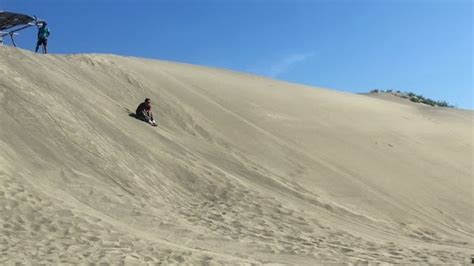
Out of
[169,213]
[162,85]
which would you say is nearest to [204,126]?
[162,85]

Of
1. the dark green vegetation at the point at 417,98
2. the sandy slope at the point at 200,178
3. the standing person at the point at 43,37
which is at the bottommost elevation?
the sandy slope at the point at 200,178

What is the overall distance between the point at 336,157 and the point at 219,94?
557 cm

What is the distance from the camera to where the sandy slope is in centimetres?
732

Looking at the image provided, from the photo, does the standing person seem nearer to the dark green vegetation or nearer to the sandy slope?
the sandy slope

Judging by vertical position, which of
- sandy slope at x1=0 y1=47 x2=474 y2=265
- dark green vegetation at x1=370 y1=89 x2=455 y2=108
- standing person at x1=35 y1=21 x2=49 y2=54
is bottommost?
sandy slope at x1=0 y1=47 x2=474 y2=265

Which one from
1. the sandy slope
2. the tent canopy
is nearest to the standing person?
the tent canopy

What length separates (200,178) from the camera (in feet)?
34.7

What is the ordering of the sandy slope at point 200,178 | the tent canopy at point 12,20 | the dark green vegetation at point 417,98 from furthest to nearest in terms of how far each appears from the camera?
the dark green vegetation at point 417,98 < the tent canopy at point 12,20 < the sandy slope at point 200,178

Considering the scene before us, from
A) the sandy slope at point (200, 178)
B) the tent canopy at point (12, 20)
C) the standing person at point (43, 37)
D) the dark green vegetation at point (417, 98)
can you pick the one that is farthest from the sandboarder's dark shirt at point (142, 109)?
the dark green vegetation at point (417, 98)

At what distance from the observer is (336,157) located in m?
14.3

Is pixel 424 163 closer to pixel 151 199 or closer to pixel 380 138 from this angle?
pixel 380 138

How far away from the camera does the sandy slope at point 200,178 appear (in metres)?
7.32

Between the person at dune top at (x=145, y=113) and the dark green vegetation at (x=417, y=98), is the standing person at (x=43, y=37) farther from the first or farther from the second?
the dark green vegetation at (x=417, y=98)

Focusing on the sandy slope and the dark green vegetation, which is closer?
the sandy slope
